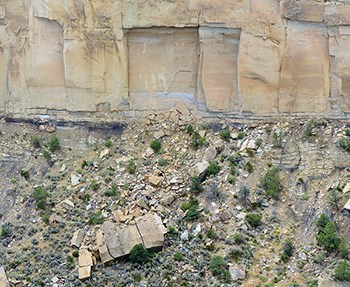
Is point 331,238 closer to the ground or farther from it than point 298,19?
closer to the ground

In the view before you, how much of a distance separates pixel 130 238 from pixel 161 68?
9.40 meters

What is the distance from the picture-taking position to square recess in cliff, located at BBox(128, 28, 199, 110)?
40294mm

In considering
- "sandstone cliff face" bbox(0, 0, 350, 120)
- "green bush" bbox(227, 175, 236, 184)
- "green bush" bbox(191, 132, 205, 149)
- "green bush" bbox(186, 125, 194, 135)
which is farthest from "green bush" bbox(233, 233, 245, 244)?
"sandstone cliff face" bbox(0, 0, 350, 120)

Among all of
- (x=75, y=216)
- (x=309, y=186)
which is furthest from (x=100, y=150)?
(x=309, y=186)

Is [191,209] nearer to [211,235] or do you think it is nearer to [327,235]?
[211,235]

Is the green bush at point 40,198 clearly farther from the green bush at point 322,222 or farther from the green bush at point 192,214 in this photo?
the green bush at point 322,222

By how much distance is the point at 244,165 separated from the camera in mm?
36781

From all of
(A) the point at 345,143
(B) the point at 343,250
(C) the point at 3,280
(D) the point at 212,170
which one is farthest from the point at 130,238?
(A) the point at 345,143

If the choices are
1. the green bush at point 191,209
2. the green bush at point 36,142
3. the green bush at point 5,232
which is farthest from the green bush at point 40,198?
the green bush at point 191,209

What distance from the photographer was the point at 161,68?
4072 centimetres

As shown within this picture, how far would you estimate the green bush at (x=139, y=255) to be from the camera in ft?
112

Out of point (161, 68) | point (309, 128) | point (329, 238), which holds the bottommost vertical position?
point (329, 238)

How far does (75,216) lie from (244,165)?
716cm

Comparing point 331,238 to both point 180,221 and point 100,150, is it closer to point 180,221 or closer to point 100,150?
point 180,221
